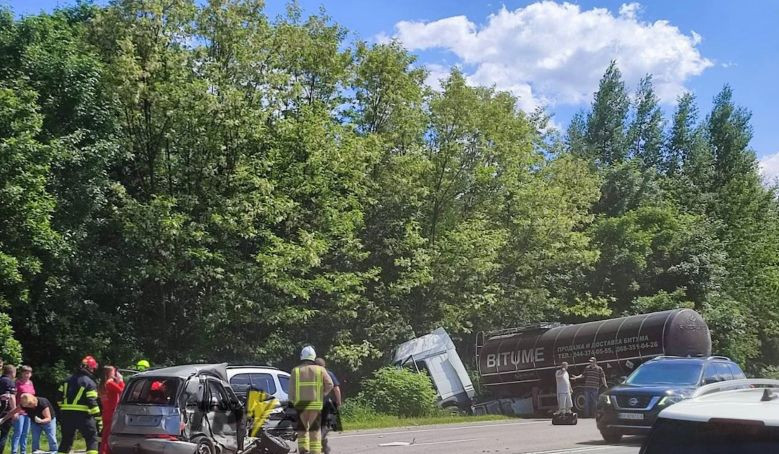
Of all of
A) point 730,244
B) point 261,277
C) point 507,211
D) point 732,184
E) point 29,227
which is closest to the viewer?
point 29,227

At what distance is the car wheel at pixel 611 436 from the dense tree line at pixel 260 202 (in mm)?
12607

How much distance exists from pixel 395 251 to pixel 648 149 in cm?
4291

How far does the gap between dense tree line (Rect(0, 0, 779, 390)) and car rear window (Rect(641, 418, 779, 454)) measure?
58.5ft

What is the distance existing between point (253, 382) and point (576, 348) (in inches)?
632

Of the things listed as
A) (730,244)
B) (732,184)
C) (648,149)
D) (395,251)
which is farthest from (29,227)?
(648,149)

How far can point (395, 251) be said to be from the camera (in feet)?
105

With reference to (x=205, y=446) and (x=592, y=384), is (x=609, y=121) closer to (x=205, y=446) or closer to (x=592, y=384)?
(x=592, y=384)

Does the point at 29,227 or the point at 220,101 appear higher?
the point at 220,101

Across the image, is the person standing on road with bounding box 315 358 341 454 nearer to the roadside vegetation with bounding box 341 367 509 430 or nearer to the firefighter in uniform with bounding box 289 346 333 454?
the firefighter in uniform with bounding box 289 346 333 454

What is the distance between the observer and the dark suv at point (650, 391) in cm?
1502

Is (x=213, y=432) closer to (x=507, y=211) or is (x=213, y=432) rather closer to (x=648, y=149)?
(x=507, y=211)

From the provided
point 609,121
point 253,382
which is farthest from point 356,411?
point 609,121

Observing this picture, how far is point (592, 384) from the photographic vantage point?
25.5 meters

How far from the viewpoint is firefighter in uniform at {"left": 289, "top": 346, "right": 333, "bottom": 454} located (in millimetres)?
10711
